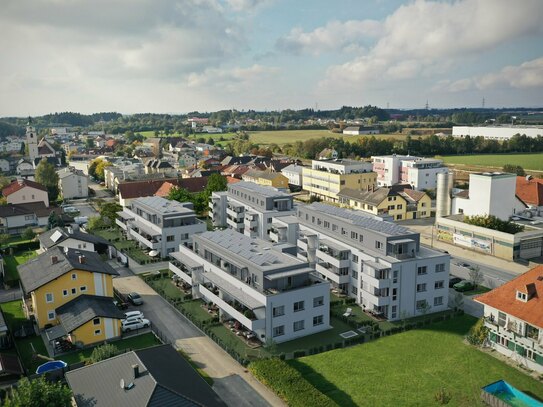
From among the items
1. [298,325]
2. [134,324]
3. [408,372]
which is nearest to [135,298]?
[134,324]

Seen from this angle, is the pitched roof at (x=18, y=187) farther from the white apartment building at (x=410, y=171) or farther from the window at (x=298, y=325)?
the white apartment building at (x=410, y=171)

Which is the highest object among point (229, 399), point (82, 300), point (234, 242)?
point (234, 242)

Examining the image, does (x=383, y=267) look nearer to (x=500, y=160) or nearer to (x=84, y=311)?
(x=84, y=311)

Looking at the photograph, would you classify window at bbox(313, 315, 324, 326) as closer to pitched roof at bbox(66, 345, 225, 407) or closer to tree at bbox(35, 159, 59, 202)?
pitched roof at bbox(66, 345, 225, 407)

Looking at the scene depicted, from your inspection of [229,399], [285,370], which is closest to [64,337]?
[229,399]

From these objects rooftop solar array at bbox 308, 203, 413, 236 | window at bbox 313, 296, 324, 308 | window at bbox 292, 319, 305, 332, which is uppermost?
rooftop solar array at bbox 308, 203, 413, 236

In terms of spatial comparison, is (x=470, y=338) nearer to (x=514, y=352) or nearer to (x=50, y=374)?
(x=514, y=352)

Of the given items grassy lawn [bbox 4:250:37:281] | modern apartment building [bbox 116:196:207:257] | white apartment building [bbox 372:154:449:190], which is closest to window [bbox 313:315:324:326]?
modern apartment building [bbox 116:196:207:257]
